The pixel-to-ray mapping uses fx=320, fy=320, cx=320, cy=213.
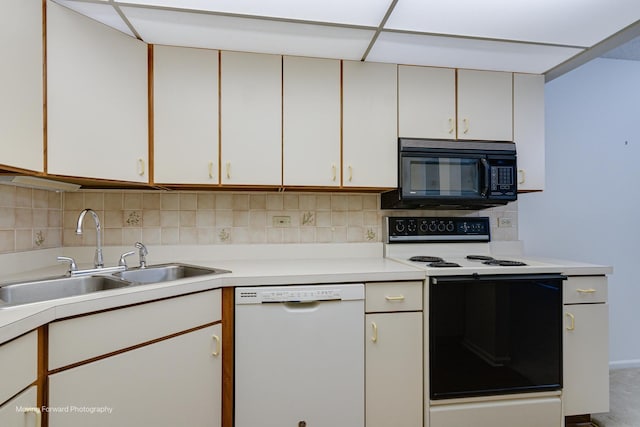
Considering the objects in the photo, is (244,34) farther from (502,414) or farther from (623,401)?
(623,401)

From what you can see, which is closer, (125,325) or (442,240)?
(125,325)

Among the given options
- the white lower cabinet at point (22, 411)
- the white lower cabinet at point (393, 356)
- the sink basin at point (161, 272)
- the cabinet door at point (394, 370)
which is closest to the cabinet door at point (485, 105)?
the white lower cabinet at point (393, 356)

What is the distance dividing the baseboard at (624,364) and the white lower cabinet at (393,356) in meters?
1.88

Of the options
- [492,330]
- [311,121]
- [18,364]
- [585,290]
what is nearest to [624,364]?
[585,290]

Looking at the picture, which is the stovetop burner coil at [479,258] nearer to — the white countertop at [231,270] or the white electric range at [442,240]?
the white electric range at [442,240]

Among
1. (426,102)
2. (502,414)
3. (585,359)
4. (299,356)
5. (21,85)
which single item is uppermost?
(426,102)

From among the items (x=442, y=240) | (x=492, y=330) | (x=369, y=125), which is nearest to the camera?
(x=492, y=330)

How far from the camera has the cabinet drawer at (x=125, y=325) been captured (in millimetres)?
1036

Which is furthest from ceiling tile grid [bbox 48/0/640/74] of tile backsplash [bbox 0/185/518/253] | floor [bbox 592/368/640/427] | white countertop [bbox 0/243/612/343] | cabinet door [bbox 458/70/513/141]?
floor [bbox 592/368/640/427]

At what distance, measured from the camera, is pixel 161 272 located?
177 cm

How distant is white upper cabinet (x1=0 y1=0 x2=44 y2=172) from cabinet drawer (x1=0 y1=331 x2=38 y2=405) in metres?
0.61

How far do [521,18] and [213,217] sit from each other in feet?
6.31

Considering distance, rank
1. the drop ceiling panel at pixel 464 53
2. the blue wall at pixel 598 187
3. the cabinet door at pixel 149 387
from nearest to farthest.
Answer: the cabinet door at pixel 149 387 < the drop ceiling panel at pixel 464 53 < the blue wall at pixel 598 187

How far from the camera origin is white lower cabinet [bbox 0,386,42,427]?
0.84 metres
